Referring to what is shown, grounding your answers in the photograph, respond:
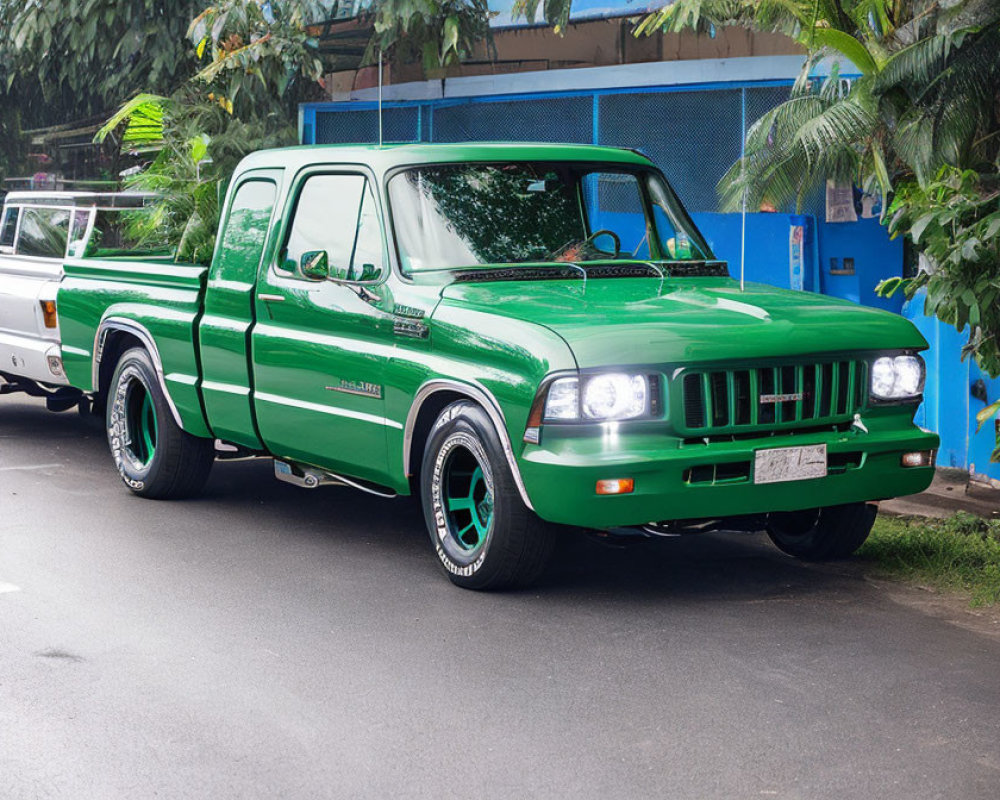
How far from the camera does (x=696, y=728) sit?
16.6 ft

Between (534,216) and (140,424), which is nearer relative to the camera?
(534,216)

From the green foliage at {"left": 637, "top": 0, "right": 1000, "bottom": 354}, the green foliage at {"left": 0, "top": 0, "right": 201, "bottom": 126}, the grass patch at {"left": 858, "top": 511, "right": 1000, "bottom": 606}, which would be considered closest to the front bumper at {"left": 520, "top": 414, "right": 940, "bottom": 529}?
the grass patch at {"left": 858, "top": 511, "right": 1000, "bottom": 606}

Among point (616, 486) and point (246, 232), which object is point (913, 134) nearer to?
point (616, 486)

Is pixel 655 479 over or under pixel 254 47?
under

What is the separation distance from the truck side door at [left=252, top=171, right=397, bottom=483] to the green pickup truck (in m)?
0.01

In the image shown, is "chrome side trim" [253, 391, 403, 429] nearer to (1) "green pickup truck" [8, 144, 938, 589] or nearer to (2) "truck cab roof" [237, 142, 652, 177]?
(1) "green pickup truck" [8, 144, 938, 589]

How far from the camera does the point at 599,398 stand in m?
6.23

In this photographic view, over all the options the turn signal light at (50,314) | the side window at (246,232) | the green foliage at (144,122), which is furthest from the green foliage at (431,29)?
the side window at (246,232)

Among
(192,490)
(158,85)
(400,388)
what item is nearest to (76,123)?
(158,85)

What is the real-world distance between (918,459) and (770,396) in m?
0.83

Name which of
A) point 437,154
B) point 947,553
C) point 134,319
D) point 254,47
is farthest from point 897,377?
point 254,47

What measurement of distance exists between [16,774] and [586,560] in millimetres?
3458

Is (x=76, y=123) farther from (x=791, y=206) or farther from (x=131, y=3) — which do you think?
(x=791, y=206)

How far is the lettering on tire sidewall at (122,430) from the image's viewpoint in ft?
30.0
